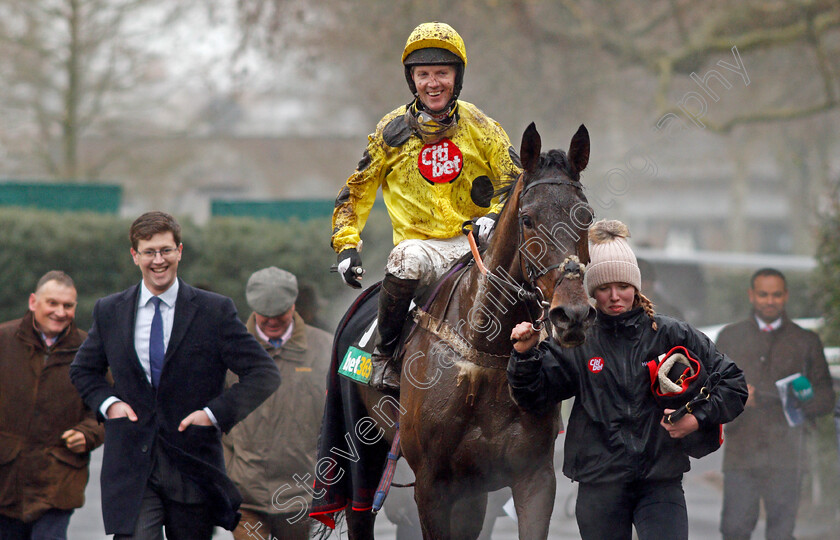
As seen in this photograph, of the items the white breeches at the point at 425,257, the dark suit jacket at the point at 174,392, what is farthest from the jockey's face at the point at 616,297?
the dark suit jacket at the point at 174,392

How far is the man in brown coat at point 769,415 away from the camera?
6.70 m

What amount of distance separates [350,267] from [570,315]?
5.41 ft

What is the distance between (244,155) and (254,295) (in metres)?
30.2

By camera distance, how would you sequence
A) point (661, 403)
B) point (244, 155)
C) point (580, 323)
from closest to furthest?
point (580, 323)
point (661, 403)
point (244, 155)

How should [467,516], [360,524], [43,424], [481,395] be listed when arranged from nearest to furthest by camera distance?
[481,395], [467,516], [360,524], [43,424]

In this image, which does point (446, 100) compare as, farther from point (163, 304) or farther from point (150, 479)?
point (150, 479)

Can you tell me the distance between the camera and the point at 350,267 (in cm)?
479

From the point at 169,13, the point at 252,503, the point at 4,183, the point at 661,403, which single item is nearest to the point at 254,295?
the point at 252,503

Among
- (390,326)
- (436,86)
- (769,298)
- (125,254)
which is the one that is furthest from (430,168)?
(125,254)

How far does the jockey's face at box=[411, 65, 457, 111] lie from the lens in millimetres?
4676

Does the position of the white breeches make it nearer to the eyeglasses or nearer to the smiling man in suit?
the smiling man in suit

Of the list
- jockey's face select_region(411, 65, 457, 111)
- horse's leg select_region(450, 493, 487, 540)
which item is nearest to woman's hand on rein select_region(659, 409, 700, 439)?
horse's leg select_region(450, 493, 487, 540)

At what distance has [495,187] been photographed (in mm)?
4719

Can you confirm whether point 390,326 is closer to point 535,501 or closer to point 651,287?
point 535,501
